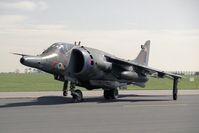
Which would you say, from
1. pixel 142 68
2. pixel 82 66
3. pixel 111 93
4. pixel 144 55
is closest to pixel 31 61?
pixel 82 66

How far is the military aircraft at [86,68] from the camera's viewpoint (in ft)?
67.5

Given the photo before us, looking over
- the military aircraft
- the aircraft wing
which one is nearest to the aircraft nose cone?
the military aircraft

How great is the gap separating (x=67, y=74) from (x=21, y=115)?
7.27m

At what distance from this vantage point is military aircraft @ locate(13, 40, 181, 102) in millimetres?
20562

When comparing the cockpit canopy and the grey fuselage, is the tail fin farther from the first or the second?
the cockpit canopy

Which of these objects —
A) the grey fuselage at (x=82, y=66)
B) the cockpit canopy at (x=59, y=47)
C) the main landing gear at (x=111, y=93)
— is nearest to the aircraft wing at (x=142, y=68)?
the grey fuselage at (x=82, y=66)

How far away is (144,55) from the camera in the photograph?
1194 inches

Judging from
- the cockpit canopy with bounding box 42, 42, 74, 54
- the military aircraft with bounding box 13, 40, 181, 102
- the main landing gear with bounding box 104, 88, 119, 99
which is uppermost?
the cockpit canopy with bounding box 42, 42, 74, 54

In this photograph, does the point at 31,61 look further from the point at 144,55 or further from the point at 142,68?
the point at 144,55

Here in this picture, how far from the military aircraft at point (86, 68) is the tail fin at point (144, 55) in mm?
4006

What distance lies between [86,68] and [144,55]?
9.60m

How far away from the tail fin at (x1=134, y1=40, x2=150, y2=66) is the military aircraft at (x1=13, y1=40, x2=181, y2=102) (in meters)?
4.01

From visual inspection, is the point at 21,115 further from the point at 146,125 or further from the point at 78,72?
the point at 78,72

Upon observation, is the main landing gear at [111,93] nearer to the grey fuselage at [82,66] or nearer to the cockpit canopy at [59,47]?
the grey fuselage at [82,66]
